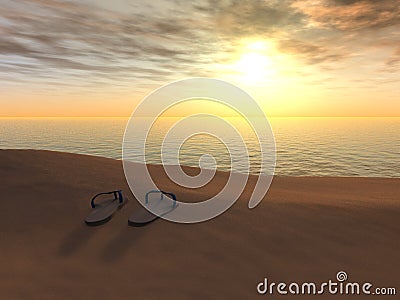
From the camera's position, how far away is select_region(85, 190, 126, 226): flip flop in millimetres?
5848

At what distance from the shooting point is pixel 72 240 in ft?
17.3

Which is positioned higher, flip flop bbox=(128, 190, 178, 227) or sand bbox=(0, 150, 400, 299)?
flip flop bbox=(128, 190, 178, 227)

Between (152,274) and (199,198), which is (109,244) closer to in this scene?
(152,274)

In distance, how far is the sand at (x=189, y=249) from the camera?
4.01 metres

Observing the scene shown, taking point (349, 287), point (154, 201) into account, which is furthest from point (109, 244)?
point (349, 287)

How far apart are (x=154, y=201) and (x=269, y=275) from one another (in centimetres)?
379

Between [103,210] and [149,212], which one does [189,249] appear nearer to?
[149,212]
